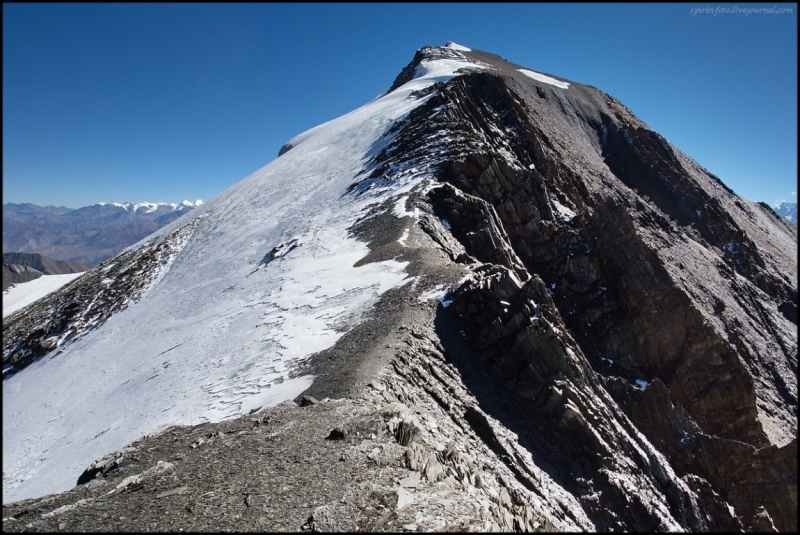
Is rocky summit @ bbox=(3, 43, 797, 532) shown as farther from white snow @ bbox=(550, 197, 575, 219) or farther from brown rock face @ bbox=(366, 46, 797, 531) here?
white snow @ bbox=(550, 197, 575, 219)

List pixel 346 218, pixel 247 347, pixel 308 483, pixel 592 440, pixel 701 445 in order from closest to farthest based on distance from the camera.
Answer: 1. pixel 308 483
2. pixel 592 440
3. pixel 247 347
4. pixel 701 445
5. pixel 346 218

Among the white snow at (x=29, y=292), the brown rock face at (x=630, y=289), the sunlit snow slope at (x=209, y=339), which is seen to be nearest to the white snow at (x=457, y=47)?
the brown rock face at (x=630, y=289)

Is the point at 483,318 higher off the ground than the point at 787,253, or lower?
lower

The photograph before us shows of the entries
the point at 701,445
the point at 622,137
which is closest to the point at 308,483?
the point at 701,445

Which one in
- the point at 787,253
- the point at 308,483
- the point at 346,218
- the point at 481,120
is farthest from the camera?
the point at 787,253

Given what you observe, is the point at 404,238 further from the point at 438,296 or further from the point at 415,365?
the point at 415,365

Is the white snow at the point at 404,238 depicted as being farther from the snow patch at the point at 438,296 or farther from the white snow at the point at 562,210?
the white snow at the point at 562,210

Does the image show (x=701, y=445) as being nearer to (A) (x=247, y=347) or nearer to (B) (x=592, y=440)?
(B) (x=592, y=440)

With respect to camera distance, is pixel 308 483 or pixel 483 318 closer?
pixel 308 483

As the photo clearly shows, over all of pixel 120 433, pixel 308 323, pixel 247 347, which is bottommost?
→ pixel 120 433
